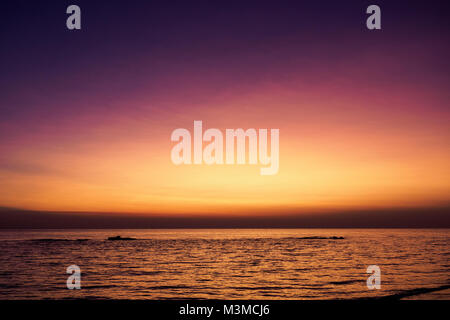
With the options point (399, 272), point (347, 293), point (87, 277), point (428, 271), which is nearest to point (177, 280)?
point (87, 277)

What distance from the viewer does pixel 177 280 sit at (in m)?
28.2

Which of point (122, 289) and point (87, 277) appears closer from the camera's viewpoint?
point (122, 289)

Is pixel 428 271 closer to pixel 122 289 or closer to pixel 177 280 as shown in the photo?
pixel 177 280

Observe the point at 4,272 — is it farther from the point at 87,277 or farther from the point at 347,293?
the point at 347,293
